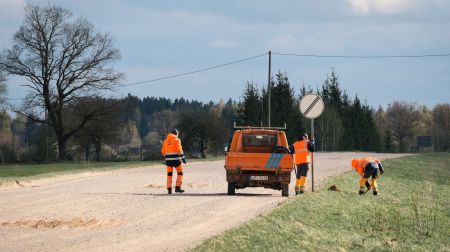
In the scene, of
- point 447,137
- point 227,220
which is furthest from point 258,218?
point 447,137

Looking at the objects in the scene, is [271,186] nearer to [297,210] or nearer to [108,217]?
[297,210]

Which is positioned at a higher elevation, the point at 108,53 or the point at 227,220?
the point at 108,53

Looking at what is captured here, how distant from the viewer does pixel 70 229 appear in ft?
45.1

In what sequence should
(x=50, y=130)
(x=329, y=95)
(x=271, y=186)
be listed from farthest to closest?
(x=329, y=95)
(x=50, y=130)
(x=271, y=186)

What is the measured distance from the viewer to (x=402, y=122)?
152750 mm

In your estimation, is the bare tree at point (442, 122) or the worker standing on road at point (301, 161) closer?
the worker standing on road at point (301, 161)

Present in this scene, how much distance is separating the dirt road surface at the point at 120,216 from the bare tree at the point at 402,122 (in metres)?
122

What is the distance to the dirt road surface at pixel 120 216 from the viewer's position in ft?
39.2

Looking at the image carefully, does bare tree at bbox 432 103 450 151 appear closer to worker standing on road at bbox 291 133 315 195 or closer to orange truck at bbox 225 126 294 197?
worker standing on road at bbox 291 133 315 195

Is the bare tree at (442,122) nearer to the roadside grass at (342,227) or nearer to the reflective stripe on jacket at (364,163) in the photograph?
the reflective stripe on jacket at (364,163)

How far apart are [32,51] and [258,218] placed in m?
57.3

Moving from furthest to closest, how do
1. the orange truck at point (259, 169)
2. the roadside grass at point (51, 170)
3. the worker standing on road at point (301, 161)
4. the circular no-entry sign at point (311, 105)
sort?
1. the roadside grass at point (51, 170)
2. the worker standing on road at point (301, 161)
3. the orange truck at point (259, 169)
4. the circular no-entry sign at point (311, 105)

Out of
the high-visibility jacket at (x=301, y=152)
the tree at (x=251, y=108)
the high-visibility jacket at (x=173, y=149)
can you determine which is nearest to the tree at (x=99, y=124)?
the tree at (x=251, y=108)

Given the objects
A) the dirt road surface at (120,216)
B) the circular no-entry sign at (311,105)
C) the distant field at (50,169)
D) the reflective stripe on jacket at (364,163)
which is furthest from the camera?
the distant field at (50,169)
